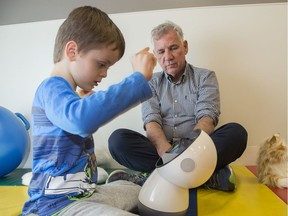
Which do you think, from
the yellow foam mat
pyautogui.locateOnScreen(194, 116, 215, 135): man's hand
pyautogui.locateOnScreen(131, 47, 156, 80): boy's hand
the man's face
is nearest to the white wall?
the man's face

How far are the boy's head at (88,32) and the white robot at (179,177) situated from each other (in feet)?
0.93

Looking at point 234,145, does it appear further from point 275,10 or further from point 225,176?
point 275,10

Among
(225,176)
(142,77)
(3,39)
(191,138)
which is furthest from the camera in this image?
(3,39)

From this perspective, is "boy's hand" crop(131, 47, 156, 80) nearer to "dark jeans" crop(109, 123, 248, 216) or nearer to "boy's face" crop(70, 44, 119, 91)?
"boy's face" crop(70, 44, 119, 91)

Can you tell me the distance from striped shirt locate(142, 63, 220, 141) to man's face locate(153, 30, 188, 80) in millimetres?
53

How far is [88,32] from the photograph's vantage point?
0.62 metres

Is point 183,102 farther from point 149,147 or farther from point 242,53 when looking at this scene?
point 242,53

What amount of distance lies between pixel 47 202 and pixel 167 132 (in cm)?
67

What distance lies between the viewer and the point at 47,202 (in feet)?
1.97

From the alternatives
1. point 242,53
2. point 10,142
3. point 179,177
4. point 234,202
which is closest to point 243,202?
point 234,202

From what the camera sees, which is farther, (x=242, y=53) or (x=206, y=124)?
(x=242, y=53)

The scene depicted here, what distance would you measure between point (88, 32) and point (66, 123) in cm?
22

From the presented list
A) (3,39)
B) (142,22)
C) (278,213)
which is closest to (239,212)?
(278,213)

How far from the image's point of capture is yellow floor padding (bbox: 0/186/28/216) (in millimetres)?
796
